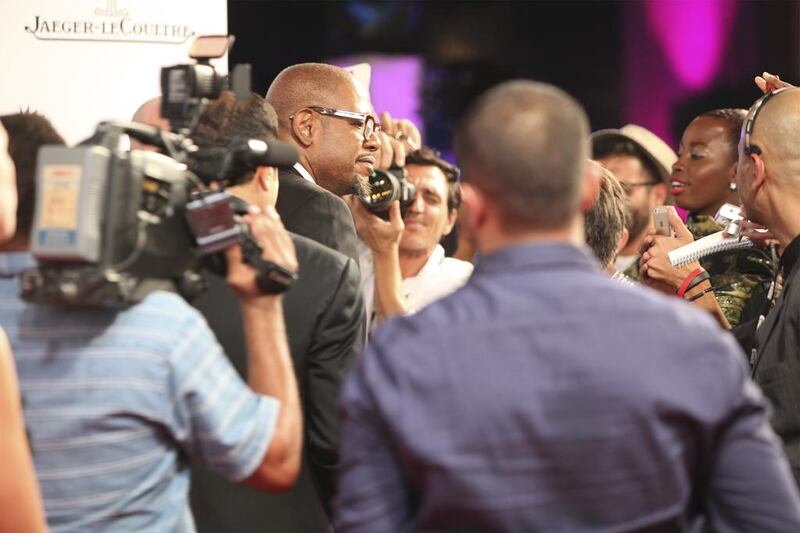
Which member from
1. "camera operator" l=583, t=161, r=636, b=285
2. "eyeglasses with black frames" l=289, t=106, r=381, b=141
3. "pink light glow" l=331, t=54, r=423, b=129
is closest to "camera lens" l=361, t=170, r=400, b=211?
"eyeglasses with black frames" l=289, t=106, r=381, b=141

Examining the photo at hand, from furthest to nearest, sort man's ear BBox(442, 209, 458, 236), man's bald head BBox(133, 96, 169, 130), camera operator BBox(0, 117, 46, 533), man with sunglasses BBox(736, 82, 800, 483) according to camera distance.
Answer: man's ear BBox(442, 209, 458, 236) → man with sunglasses BBox(736, 82, 800, 483) → man's bald head BBox(133, 96, 169, 130) → camera operator BBox(0, 117, 46, 533)

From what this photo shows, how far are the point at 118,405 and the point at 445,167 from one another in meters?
2.58

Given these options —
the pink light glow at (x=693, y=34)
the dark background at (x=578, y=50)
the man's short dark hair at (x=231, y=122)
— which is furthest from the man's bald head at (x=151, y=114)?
the pink light glow at (x=693, y=34)

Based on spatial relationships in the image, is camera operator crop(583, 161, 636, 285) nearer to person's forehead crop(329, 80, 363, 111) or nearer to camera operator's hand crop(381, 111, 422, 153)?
person's forehead crop(329, 80, 363, 111)

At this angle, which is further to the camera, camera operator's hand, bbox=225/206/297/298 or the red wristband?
the red wristband

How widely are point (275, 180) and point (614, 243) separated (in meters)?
0.97

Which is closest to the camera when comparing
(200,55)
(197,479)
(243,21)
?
(200,55)

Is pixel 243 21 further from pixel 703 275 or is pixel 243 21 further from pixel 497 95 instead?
pixel 497 95

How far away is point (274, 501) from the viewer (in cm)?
216

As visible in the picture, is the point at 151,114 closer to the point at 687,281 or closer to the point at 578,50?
the point at 687,281

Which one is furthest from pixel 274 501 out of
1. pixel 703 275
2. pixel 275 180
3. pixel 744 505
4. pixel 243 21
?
pixel 243 21

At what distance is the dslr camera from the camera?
1.45 meters

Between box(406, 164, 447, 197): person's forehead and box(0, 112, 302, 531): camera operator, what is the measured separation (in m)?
2.30

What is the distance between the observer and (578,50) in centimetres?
711
